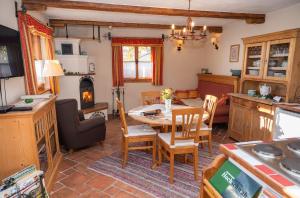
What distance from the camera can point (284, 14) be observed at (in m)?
3.51

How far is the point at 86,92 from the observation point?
16.7 feet

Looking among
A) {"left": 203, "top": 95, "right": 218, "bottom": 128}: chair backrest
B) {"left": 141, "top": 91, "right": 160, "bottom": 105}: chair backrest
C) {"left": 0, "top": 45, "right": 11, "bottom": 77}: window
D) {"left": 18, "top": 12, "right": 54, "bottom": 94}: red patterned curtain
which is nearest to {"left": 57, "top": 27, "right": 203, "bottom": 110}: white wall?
{"left": 141, "top": 91, "right": 160, "bottom": 105}: chair backrest

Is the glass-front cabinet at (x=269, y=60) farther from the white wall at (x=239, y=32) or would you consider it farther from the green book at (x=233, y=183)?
the green book at (x=233, y=183)

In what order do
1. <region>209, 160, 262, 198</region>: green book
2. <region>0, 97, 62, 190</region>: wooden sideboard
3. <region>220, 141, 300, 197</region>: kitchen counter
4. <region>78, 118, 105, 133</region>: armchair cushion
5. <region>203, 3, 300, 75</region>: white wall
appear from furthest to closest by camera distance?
1. <region>203, 3, 300, 75</region>: white wall
2. <region>78, 118, 105, 133</region>: armchair cushion
3. <region>0, 97, 62, 190</region>: wooden sideboard
4. <region>209, 160, 262, 198</region>: green book
5. <region>220, 141, 300, 197</region>: kitchen counter

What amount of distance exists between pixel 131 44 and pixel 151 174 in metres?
3.87

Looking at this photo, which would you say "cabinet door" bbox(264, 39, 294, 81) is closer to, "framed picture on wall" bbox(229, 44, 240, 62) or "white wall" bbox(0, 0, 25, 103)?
"framed picture on wall" bbox(229, 44, 240, 62)

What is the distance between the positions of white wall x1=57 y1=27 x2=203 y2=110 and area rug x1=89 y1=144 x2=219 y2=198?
9.13 ft

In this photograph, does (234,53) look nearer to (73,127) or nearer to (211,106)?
(211,106)

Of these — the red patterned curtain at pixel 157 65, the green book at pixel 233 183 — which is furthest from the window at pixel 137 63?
the green book at pixel 233 183

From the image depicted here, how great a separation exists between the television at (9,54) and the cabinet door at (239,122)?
12.2 feet

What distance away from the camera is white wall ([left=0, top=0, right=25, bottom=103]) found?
2377mm

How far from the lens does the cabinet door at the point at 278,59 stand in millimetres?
3053

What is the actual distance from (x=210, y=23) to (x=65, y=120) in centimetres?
423

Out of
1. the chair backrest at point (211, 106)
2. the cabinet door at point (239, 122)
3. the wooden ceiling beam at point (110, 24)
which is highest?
the wooden ceiling beam at point (110, 24)
